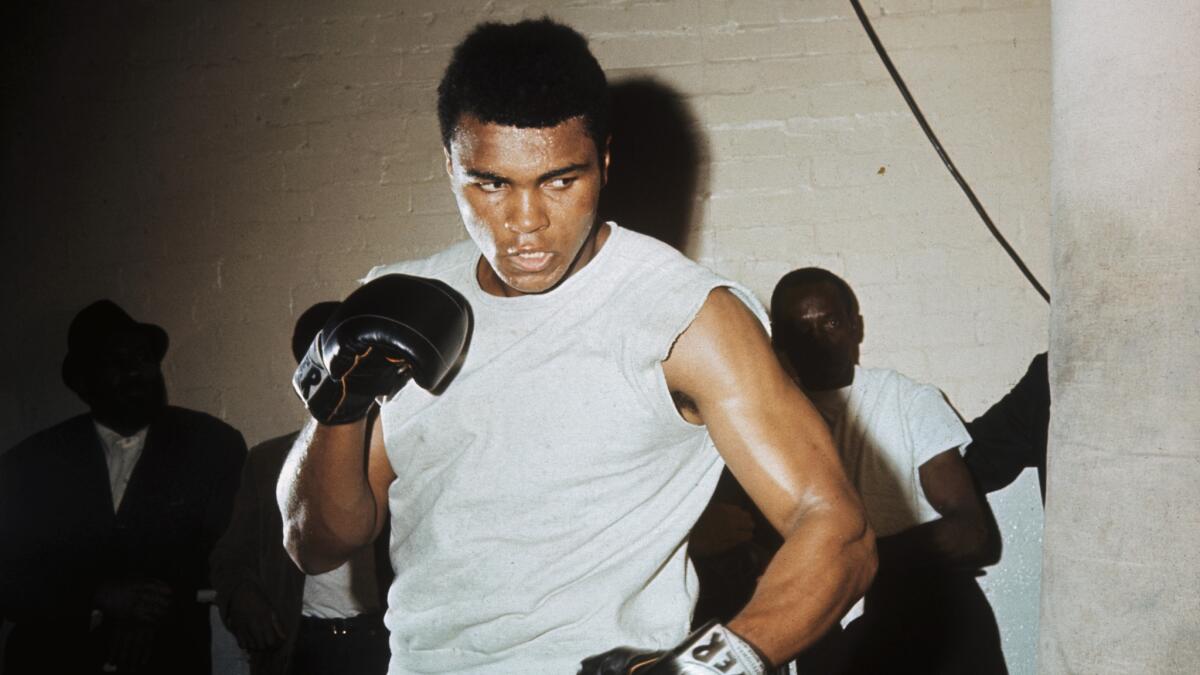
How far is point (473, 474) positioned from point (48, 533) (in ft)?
8.43

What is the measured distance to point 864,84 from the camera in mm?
3611

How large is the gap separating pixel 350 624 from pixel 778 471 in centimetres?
207

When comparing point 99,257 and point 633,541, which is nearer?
point 633,541

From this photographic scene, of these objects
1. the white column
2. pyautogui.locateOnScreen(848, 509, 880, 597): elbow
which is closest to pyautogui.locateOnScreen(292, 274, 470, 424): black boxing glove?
pyautogui.locateOnScreen(848, 509, 880, 597): elbow

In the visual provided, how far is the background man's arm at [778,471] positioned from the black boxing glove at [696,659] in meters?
0.04

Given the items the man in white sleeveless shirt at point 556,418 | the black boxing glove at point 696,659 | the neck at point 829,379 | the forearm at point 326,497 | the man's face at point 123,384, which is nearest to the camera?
the black boxing glove at point 696,659

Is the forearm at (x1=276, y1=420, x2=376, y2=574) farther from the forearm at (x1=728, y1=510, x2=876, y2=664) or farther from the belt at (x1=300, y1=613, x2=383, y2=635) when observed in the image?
the belt at (x1=300, y1=613, x2=383, y2=635)

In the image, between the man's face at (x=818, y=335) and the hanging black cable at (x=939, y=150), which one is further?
the hanging black cable at (x=939, y=150)

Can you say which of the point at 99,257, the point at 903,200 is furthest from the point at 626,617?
the point at 99,257

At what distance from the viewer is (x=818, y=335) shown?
344 cm

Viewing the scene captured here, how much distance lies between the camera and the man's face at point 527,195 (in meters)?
→ 1.53

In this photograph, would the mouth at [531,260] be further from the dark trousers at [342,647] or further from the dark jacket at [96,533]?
the dark jacket at [96,533]

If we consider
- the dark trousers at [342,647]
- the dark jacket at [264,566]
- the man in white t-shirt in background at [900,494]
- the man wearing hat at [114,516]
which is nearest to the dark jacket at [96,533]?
the man wearing hat at [114,516]

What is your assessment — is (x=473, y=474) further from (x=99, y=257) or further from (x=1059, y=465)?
(x=99, y=257)
